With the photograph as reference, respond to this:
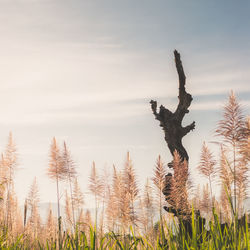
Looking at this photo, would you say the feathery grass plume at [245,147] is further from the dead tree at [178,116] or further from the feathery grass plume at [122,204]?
the dead tree at [178,116]

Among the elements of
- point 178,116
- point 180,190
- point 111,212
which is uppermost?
point 178,116

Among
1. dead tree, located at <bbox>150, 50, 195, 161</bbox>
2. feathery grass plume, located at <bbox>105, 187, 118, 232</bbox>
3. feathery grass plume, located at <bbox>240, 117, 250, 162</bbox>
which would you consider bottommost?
feathery grass plume, located at <bbox>105, 187, 118, 232</bbox>

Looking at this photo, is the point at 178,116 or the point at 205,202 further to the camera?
the point at 178,116

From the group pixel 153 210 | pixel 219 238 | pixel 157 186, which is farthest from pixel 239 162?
pixel 153 210

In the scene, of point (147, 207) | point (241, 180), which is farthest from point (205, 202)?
point (241, 180)

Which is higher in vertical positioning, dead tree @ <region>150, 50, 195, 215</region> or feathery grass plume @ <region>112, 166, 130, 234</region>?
dead tree @ <region>150, 50, 195, 215</region>

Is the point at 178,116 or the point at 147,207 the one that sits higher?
the point at 178,116

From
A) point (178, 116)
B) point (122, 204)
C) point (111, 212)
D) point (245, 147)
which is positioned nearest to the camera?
point (245, 147)

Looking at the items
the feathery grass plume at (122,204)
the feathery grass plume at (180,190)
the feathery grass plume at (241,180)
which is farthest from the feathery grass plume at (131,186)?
the feathery grass plume at (241,180)

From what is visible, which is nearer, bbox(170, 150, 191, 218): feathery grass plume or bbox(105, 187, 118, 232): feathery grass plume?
bbox(170, 150, 191, 218): feathery grass plume

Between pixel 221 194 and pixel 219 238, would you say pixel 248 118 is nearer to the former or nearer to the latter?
pixel 219 238

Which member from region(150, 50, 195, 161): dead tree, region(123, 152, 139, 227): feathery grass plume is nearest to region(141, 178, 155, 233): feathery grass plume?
region(123, 152, 139, 227): feathery grass plume

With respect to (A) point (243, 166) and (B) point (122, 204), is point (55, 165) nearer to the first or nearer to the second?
(B) point (122, 204)

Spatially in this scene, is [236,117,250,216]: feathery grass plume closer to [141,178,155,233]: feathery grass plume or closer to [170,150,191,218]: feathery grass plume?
[170,150,191,218]: feathery grass plume
